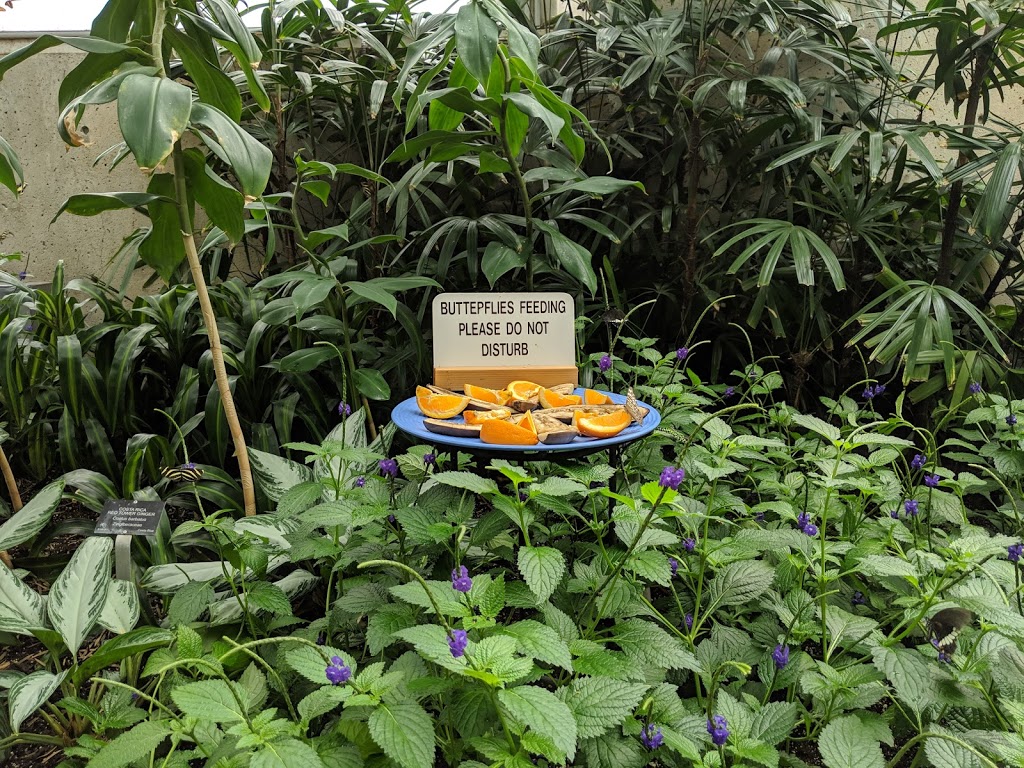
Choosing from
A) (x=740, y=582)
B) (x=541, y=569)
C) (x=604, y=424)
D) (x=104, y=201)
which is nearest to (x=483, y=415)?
(x=604, y=424)

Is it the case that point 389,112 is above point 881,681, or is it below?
above

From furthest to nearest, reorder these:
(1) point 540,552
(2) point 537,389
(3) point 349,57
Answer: (3) point 349,57 → (2) point 537,389 → (1) point 540,552

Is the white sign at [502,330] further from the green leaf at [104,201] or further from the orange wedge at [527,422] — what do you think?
the green leaf at [104,201]

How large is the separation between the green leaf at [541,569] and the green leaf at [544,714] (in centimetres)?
12

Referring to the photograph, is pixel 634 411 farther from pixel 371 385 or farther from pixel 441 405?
pixel 371 385

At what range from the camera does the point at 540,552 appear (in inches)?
34.7

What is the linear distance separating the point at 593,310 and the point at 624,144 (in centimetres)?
54

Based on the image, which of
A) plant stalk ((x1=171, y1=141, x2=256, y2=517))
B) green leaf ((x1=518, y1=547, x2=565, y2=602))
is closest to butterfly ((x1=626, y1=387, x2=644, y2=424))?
green leaf ((x1=518, y1=547, x2=565, y2=602))

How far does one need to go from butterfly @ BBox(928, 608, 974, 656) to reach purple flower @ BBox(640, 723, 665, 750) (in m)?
0.36

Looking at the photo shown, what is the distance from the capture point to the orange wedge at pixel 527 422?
106 centimetres

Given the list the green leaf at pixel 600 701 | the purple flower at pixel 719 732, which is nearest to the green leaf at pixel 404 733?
the green leaf at pixel 600 701

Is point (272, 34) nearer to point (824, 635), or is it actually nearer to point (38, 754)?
point (38, 754)

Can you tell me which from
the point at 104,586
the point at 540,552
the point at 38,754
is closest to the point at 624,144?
the point at 540,552

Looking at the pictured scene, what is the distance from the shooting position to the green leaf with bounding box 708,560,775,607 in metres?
1.02
